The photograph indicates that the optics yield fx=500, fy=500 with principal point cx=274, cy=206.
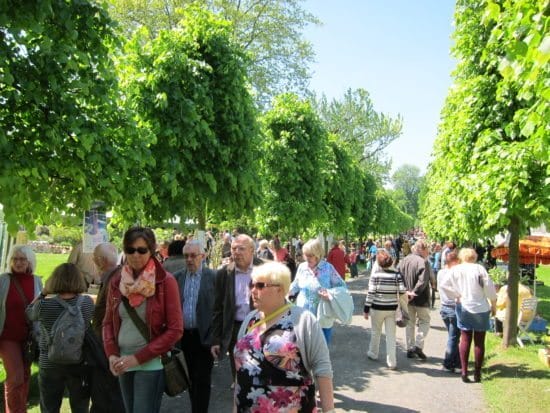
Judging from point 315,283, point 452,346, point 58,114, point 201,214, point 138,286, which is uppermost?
point 58,114

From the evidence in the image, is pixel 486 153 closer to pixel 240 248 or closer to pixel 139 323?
pixel 240 248

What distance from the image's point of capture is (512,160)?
8117 mm

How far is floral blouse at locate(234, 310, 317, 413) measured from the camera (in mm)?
2969

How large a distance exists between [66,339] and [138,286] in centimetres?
120

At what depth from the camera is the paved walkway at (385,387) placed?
6342mm

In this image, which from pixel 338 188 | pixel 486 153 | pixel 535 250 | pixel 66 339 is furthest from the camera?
pixel 338 188

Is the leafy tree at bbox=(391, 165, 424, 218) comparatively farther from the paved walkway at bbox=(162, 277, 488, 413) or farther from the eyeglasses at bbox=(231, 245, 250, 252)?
the eyeglasses at bbox=(231, 245, 250, 252)

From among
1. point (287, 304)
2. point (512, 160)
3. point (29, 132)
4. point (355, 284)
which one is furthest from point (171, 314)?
point (355, 284)

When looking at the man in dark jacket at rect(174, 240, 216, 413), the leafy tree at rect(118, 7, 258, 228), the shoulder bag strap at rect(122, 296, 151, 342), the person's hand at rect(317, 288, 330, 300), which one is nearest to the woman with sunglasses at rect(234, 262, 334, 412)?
the shoulder bag strap at rect(122, 296, 151, 342)

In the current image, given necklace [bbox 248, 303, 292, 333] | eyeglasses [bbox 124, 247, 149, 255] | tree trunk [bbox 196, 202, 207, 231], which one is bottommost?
necklace [bbox 248, 303, 292, 333]

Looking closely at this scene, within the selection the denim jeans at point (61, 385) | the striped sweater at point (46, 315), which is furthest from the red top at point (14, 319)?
the denim jeans at point (61, 385)

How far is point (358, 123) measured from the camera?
43.8 meters

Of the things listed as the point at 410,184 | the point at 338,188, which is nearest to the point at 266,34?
the point at 338,188

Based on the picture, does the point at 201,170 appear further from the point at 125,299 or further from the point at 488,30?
the point at 488,30
